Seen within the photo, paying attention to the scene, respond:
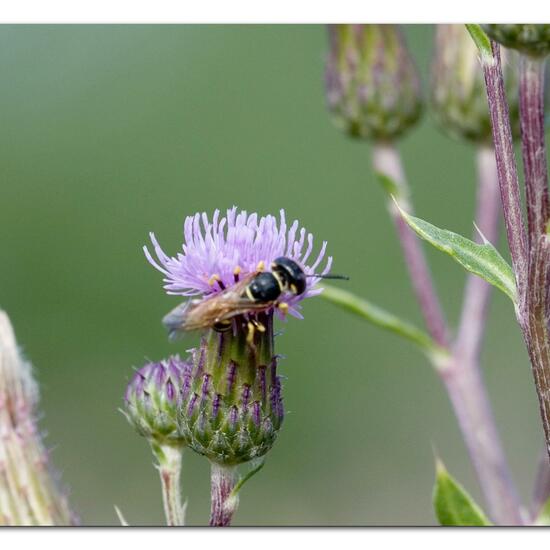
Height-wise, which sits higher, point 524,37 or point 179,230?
point 524,37

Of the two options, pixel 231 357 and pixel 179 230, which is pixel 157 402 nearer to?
pixel 231 357

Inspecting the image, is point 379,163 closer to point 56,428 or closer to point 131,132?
point 131,132

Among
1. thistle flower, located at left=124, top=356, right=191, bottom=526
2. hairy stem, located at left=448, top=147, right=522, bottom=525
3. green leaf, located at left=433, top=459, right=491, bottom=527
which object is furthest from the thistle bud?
hairy stem, located at left=448, top=147, right=522, bottom=525

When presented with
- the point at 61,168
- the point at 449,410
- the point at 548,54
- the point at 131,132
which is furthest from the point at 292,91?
the point at 548,54

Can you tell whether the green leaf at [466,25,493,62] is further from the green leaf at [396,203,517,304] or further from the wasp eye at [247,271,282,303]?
the wasp eye at [247,271,282,303]

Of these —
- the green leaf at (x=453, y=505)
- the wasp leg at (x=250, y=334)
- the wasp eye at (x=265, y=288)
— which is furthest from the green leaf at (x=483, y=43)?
the green leaf at (x=453, y=505)

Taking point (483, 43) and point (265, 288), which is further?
point (265, 288)
